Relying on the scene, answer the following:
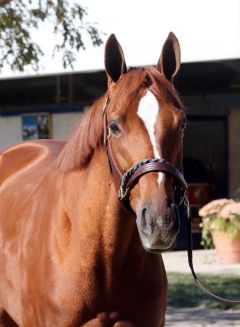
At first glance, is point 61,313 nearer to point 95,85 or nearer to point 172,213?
point 172,213

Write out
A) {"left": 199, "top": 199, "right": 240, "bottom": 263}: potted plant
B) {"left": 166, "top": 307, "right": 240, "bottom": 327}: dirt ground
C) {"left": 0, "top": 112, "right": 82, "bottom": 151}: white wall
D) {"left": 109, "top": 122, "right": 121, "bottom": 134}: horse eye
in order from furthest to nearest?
{"left": 0, "top": 112, "right": 82, "bottom": 151}: white wall, {"left": 199, "top": 199, "right": 240, "bottom": 263}: potted plant, {"left": 166, "top": 307, "right": 240, "bottom": 327}: dirt ground, {"left": 109, "top": 122, "right": 121, "bottom": 134}: horse eye

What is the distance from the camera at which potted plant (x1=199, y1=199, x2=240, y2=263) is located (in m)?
11.5

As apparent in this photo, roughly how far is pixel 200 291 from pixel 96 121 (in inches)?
240

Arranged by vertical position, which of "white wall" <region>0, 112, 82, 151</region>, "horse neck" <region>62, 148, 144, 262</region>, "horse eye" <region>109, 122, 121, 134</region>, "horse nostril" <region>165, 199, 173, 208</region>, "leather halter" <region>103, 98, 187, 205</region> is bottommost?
"white wall" <region>0, 112, 82, 151</region>

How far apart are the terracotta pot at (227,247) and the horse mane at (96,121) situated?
318 inches

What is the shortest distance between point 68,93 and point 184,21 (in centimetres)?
394

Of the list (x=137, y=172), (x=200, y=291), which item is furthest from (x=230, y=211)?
(x=137, y=172)

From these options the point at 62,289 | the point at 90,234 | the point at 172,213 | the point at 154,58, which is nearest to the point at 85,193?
the point at 90,234

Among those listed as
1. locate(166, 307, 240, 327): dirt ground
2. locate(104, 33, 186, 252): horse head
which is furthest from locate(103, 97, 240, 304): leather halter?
locate(166, 307, 240, 327): dirt ground

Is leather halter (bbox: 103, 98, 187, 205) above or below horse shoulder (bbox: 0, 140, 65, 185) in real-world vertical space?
above

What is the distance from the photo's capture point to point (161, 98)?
10.7 ft

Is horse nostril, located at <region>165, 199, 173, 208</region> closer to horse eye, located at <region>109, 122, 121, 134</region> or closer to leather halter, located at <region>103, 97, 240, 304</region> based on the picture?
leather halter, located at <region>103, 97, 240, 304</region>

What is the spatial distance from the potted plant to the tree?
4.22m

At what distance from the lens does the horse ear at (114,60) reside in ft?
11.3
